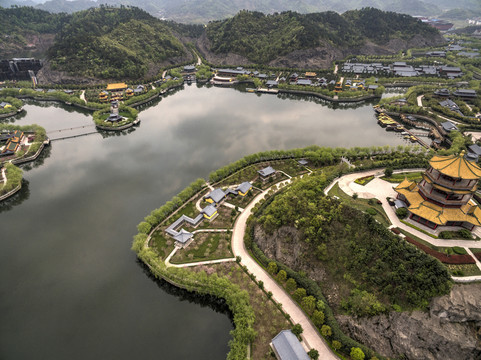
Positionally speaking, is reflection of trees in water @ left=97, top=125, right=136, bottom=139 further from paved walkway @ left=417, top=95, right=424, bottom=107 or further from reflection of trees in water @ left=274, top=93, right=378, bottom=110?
paved walkway @ left=417, top=95, right=424, bottom=107

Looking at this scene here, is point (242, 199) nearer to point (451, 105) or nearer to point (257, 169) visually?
point (257, 169)

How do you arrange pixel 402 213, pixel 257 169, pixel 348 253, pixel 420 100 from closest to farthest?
pixel 348 253 < pixel 402 213 < pixel 257 169 < pixel 420 100

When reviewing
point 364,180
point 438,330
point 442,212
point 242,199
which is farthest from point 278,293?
point 364,180

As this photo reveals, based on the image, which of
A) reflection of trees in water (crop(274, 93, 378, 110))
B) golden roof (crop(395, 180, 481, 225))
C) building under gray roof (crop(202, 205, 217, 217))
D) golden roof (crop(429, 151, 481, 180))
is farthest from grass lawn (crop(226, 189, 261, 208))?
reflection of trees in water (crop(274, 93, 378, 110))

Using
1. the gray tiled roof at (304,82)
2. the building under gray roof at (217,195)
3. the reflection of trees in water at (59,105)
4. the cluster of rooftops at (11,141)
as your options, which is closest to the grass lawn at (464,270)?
the building under gray roof at (217,195)

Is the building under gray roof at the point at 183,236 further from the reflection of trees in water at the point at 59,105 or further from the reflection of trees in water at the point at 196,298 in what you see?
the reflection of trees in water at the point at 59,105
